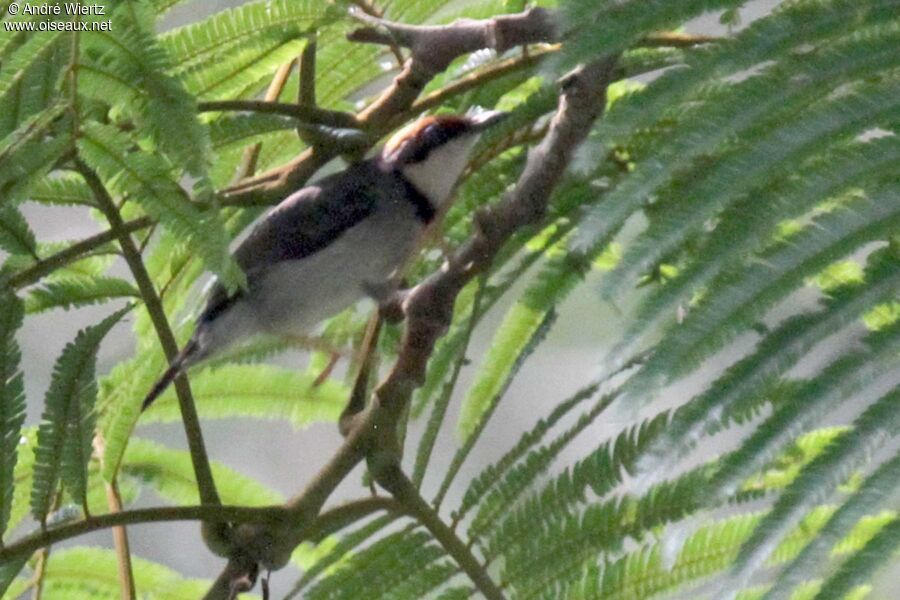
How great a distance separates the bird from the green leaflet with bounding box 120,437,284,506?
6.5 inches

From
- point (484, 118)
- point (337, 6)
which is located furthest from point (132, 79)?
point (484, 118)

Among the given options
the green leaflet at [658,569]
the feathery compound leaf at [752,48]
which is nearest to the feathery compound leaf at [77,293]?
the green leaflet at [658,569]

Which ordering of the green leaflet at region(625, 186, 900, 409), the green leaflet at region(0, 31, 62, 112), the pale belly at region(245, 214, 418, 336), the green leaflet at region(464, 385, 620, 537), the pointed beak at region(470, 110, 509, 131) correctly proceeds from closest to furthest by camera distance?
the green leaflet at region(625, 186, 900, 409)
the green leaflet at region(0, 31, 62, 112)
the green leaflet at region(464, 385, 620, 537)
the pointed beak at region(470, 110, 509, 131)
the pale belly at region(245, 214, 418, 336)

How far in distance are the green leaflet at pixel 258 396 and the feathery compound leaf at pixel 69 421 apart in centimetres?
38

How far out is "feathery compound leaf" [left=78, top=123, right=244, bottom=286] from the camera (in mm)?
862

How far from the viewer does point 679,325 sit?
643 mm

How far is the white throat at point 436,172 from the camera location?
6.07 ft

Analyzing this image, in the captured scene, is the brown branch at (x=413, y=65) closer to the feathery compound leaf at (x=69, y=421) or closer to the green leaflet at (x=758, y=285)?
the feathery compound leaf at (x=69, y=421)

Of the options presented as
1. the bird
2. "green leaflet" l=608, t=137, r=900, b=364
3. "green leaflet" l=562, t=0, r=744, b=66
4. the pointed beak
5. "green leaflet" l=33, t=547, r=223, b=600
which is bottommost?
"green leaflet" l=33, t=547, r=223, b=600

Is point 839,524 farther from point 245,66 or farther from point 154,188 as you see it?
point 245,66

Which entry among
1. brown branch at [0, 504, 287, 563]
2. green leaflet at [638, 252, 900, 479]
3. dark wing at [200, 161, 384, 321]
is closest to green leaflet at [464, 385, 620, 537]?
brown branch at [0, 504, 287, 563]

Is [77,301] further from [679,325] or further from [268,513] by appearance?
[679,325]

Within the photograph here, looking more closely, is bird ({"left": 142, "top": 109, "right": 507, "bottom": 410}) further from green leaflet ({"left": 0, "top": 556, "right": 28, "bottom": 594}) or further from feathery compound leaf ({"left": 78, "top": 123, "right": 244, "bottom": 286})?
feathery compound leaf ({"left": 78, "top": 123, "right": 244, "bottom": 286})

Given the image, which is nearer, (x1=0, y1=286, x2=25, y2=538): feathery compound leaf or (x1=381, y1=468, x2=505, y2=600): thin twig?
(x1=0, y1=286, x2=25, y2=538): feathery compound leaf
